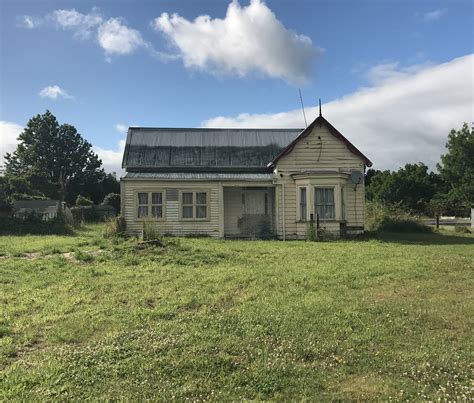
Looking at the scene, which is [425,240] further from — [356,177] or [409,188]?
[409,188]

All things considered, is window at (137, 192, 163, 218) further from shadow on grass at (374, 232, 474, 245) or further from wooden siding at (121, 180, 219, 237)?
shadow on grass at (374, 232, 474, 245)

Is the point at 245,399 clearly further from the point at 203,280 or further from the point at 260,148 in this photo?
the point at 260,148

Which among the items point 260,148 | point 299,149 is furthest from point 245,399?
point 260,148

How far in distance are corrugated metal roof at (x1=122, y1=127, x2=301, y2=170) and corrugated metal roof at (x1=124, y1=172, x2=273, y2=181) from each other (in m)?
0.94

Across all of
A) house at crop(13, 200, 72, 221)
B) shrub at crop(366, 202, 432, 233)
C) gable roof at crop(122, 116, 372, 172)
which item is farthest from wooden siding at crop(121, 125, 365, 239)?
house at crop(13, 200, 72, 221)

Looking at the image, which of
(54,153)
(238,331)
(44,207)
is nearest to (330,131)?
(238,331)

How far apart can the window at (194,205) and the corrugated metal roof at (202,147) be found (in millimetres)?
1997

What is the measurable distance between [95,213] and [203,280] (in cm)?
3313

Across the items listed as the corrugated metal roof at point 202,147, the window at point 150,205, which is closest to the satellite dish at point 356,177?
the corrugated metal roof at point 202,147

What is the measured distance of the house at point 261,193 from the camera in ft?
67.8

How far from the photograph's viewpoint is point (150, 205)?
68.8ft

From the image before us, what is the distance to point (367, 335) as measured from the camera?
19.5 feet

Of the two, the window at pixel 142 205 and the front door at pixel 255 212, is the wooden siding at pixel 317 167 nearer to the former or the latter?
the front door at pixel 255 212

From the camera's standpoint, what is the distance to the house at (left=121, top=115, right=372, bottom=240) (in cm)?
2066
